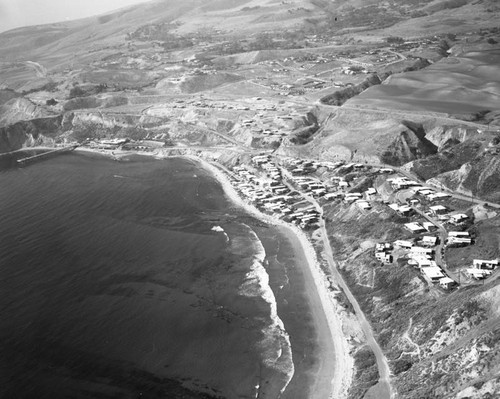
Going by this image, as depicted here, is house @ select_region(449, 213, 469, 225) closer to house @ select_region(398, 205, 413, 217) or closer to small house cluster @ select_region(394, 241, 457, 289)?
small house cluster @ select_region(394, 241, 457, 289)

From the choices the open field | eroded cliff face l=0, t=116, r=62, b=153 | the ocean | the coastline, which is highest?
eroded cliff face l=0, t=116, r=62, b=153

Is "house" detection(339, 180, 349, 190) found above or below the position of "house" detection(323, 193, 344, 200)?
above

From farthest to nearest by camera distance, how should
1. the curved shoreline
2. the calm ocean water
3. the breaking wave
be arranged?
the breaking wave
the calm ocean water
the curved shoreline

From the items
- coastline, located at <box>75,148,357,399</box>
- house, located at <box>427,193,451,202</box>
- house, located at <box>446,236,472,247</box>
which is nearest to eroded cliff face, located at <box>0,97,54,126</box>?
coastline, located at <box>75,148,357,399</box>

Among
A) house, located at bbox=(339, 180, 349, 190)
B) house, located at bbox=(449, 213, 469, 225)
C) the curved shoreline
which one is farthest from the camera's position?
house, located at bbox=(339, 180, 349, 190)

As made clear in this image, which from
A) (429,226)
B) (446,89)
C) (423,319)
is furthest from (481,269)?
(446,89)

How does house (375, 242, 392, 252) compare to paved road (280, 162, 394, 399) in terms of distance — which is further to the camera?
house (375, 242, 392, 252)

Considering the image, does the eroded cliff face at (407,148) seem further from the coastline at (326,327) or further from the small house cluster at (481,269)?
the small house cluster at (481,269)

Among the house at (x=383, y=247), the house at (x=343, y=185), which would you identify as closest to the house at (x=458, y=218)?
the house at (x=383, y=247)

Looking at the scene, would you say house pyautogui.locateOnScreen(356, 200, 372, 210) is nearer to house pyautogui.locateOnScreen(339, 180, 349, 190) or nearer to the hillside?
the hillside
